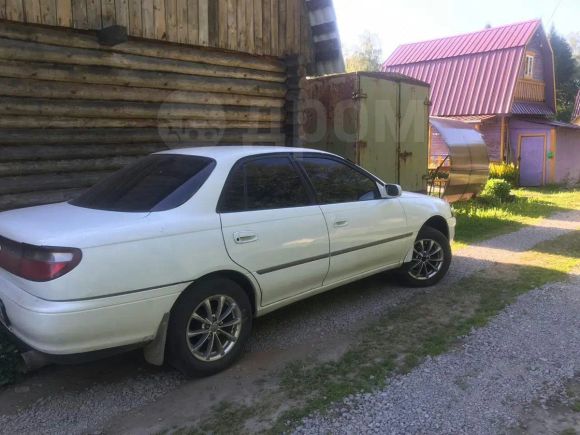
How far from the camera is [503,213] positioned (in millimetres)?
11484

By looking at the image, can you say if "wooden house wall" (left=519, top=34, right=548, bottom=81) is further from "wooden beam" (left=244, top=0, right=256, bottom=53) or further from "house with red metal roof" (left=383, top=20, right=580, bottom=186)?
"wooden beam" (left=244, top=0, right=256, bottom=53)

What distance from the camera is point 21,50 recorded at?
18.0 feet

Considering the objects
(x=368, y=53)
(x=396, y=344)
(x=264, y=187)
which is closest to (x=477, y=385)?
(x=396, y=344)

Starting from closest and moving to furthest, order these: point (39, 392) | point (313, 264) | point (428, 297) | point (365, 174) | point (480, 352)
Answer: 1. point (39, 392)
2. point (480, 352)
3. point (313, 264)
4. point (365, 174)
5. point (428, 297)

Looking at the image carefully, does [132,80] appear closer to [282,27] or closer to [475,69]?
[282,27]

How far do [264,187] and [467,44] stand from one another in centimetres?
1927

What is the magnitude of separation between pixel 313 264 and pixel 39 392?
7.39 ft

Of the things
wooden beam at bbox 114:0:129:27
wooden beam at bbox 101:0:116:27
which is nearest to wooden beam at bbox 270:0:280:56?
wooden beam at bbox 114:0:129:27

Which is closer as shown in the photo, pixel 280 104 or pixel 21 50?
pixel 21 50

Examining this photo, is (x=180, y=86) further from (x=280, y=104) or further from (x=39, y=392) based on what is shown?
(x=39, y=392)

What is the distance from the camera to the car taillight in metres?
3.05

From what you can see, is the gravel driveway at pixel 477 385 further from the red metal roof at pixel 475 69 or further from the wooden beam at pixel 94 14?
the red metal roof at pixel 475 69

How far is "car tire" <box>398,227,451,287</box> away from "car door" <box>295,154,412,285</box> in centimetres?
29

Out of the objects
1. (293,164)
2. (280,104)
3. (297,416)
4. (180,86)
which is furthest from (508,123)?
(297,416)
